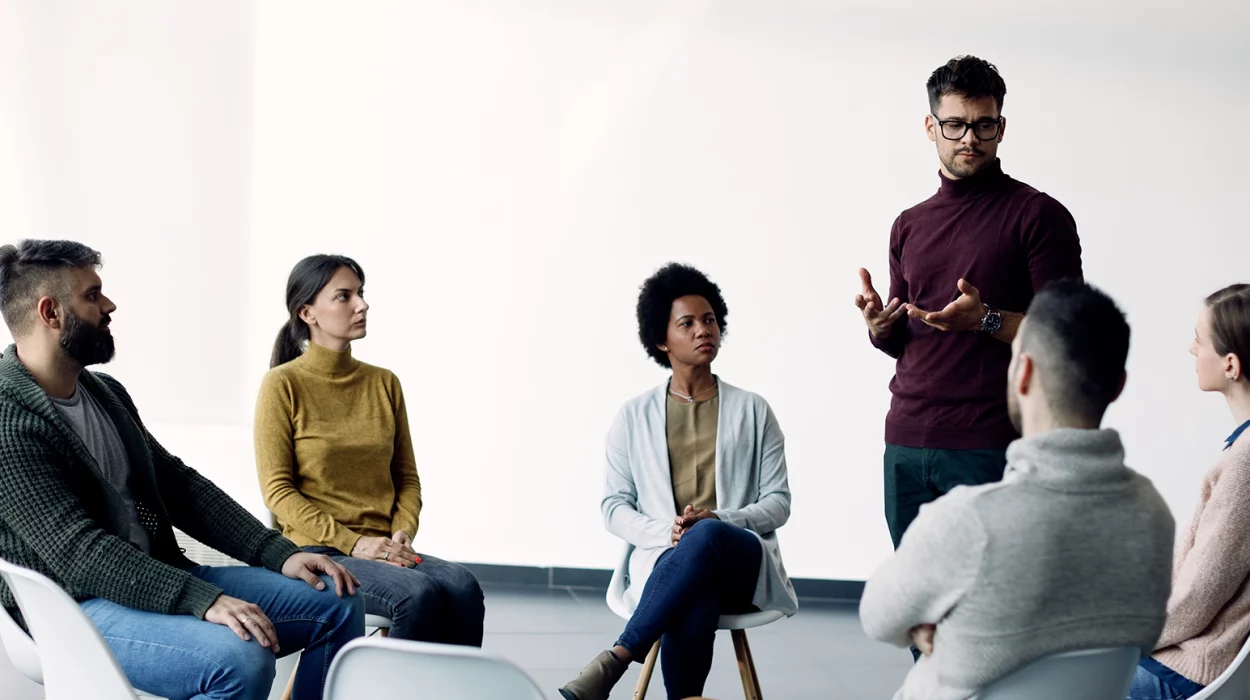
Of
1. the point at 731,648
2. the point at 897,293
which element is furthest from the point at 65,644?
the point at 731,648

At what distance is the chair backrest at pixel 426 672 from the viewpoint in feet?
4.61

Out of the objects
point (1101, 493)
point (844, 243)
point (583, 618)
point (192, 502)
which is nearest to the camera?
point (1101, 493)

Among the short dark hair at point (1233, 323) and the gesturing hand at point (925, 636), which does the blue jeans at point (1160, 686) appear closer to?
the short dark hair at point (1233, 323)

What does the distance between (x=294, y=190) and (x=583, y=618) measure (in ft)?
7.43

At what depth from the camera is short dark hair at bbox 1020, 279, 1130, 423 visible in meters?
1.43

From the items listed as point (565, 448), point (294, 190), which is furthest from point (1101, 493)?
point (294, 190)

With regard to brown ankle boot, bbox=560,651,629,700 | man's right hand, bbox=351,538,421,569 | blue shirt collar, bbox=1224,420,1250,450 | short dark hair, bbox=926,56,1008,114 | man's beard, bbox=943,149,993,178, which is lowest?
brown ankle boot, bbox=560,651,629,700

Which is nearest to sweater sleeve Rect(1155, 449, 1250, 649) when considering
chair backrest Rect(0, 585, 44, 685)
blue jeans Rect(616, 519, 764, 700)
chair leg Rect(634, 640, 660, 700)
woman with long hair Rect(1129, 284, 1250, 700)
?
woman with long hair Rect(1129, 284, 1250, 700)

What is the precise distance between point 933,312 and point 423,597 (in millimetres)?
1391

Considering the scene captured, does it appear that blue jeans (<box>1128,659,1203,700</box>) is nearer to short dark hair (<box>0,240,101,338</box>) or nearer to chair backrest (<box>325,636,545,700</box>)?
chair backrest (<box>325,636,545,700</box>)

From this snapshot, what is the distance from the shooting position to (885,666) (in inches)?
151

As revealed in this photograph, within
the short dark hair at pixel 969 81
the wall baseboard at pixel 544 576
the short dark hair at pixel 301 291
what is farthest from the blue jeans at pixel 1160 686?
the wall baseboard at pixel 544 576

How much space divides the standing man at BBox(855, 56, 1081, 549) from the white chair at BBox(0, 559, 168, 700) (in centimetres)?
169

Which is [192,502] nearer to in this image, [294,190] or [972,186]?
[972,186]
